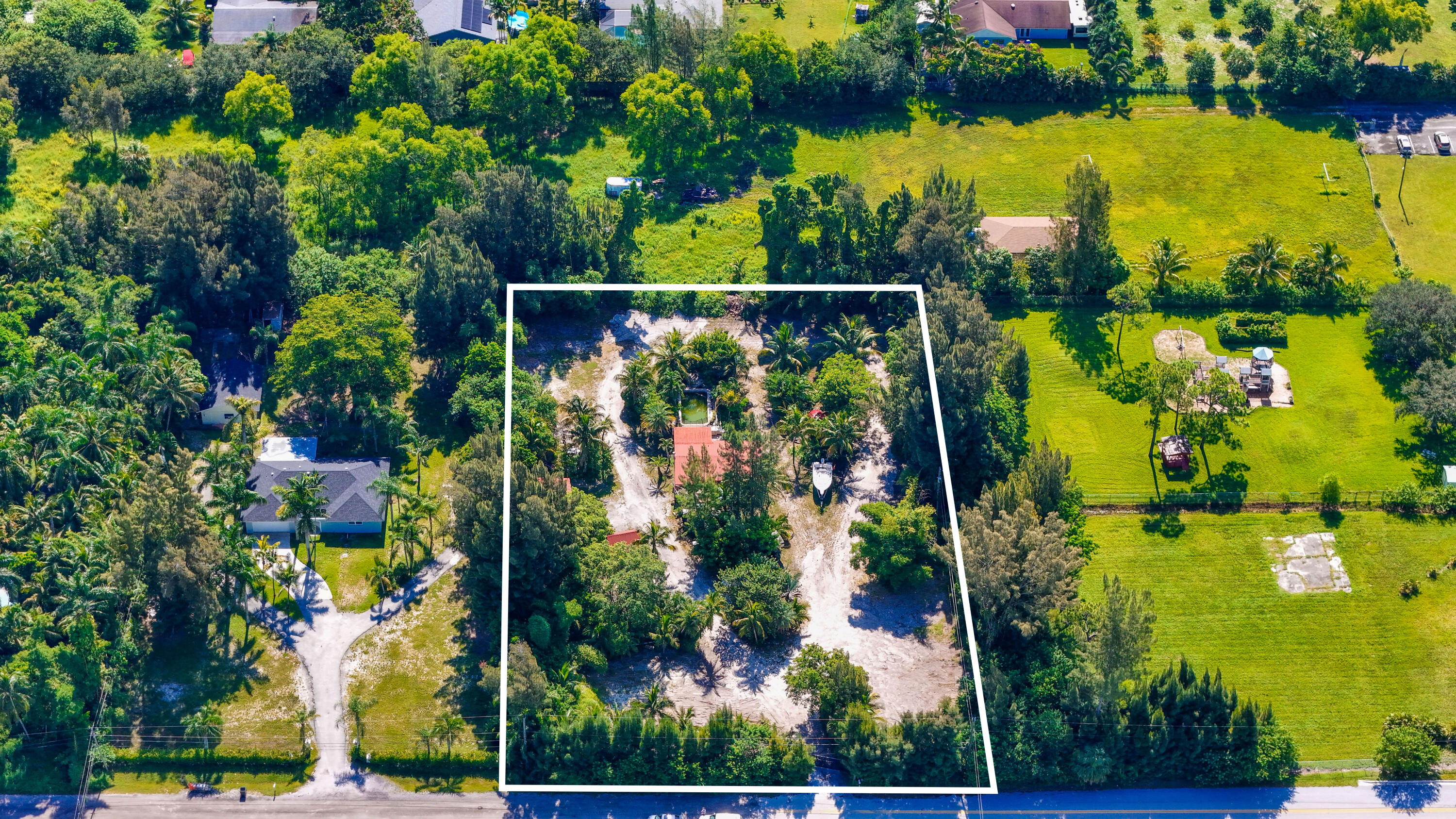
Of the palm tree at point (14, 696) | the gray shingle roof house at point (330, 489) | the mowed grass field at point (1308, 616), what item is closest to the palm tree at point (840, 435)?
the mowed grass field at point (1308, 616)

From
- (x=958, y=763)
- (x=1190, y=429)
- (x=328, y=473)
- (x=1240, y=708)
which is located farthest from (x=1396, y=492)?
(x=328, y=473)

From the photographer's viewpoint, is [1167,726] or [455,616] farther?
[455,616]

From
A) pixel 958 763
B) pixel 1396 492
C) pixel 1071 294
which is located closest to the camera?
pixel 958 763

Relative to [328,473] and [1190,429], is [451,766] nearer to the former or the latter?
[328,473]

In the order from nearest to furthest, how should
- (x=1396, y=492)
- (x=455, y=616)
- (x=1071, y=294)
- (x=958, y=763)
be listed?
(x=958, y=763) < (x=455, y=616) < (x=1396, y=492) < (x=1071, y=294)

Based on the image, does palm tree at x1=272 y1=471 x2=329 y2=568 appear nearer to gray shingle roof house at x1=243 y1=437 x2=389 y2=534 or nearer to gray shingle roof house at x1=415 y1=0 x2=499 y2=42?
gray shingle roof house at x1=243 y1=437 x2=389 y2=534

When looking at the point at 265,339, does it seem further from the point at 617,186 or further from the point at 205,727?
the point at 617,186

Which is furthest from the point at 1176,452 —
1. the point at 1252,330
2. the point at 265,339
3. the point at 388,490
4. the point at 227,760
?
the point at 227,760
